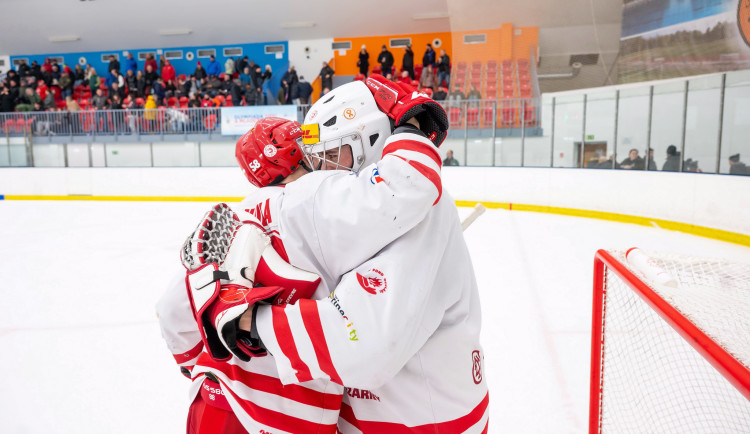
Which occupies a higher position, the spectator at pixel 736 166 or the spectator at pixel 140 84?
the spectator at pixel 140 84

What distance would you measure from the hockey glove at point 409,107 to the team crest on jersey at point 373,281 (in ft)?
0.87

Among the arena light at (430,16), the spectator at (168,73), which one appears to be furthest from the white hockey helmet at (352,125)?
the spectator at (168,73)

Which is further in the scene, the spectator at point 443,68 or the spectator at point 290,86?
the spectator at point 443,68

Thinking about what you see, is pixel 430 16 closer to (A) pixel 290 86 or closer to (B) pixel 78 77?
(A) pixel 290 86

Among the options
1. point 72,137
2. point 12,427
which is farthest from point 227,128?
point 12,427

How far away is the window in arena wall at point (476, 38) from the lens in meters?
11.0

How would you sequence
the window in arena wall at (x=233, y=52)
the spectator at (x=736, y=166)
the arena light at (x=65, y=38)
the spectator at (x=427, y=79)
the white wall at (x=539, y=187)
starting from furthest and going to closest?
the window in arena wall at (x=233, y=52) → the arena light at (x=65, y=38) → the spectator at (x=427, y=79) → the white wall at (x=539, y=187) → the spectator at (x=736, y=166)

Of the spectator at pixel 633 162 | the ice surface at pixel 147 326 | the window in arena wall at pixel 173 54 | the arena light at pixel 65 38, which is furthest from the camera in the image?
the window in arena wall at pixel 173 54

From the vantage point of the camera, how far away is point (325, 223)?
27.3 inches

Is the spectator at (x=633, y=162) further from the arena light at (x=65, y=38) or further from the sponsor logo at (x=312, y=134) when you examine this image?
the arena light at (x=65, y=38)

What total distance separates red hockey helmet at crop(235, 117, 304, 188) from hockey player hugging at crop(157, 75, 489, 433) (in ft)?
2.36

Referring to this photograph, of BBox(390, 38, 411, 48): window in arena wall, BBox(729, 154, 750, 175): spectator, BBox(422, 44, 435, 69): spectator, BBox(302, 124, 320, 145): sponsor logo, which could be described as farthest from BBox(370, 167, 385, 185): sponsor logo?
BBox(390, 38, 411, 48): window in arena wall

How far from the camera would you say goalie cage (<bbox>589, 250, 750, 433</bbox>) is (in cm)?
84

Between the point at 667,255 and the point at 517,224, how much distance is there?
510 cm
